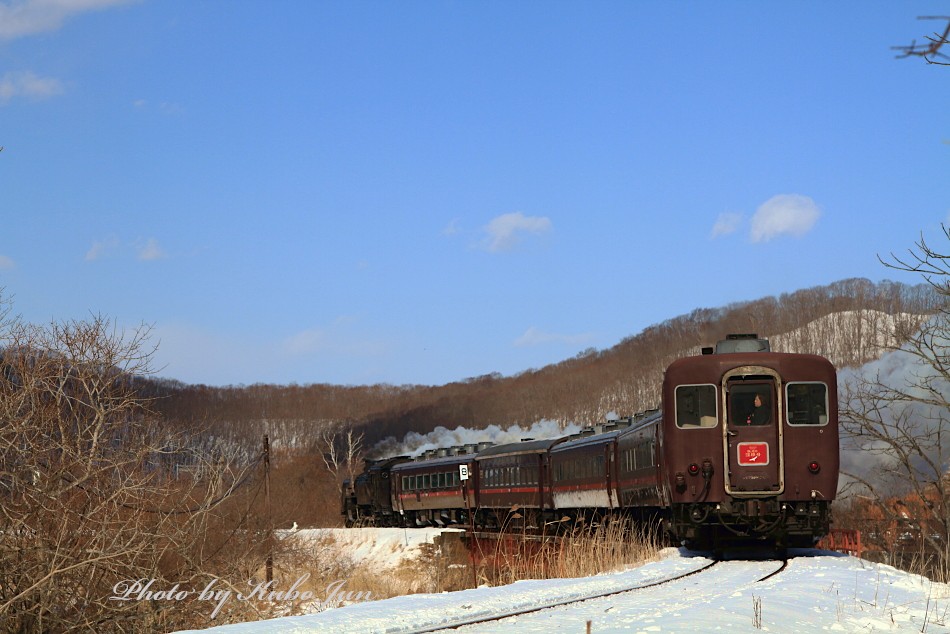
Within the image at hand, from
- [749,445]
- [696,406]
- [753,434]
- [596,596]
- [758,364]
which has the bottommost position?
[596,596]

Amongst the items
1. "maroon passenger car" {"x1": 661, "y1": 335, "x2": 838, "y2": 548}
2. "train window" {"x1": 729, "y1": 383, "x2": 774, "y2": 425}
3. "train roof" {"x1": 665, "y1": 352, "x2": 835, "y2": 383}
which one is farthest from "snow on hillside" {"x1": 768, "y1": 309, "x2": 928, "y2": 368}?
"train window" {"x1": 729, "y1": 383, "x2": 774, "y2": 425}

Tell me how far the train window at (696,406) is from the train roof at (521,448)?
15885 mm

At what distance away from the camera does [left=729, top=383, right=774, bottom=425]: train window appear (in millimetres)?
17391

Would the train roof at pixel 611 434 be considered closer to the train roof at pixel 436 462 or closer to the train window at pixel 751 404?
the train window at pixel 751 404

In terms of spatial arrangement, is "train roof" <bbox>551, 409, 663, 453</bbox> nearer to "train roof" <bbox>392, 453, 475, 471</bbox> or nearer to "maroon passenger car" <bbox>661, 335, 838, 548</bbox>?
"maroon passenger car" <bbox>661, 335, 838, 548</bbox>

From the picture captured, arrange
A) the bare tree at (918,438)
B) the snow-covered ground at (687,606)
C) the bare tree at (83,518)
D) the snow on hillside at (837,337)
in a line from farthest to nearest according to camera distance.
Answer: the snow on hillside at (837,337)
the bare tree at (918,438)
the bare tree at (83,518)
the snow-covered ground at (687,606)

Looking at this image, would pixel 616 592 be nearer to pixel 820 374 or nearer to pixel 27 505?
pixel 820 374

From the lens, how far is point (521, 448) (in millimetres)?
36000

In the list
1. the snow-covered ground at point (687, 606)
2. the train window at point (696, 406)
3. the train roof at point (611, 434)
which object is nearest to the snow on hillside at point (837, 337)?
the train roof at point (611, 434)

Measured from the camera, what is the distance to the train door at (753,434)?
56.1 feet

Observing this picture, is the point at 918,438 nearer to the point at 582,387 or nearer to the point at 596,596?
the point at 596,596

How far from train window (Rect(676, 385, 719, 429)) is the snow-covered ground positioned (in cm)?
288

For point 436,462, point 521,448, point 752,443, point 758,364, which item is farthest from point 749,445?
point 436,462

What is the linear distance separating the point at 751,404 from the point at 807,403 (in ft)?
2.93
